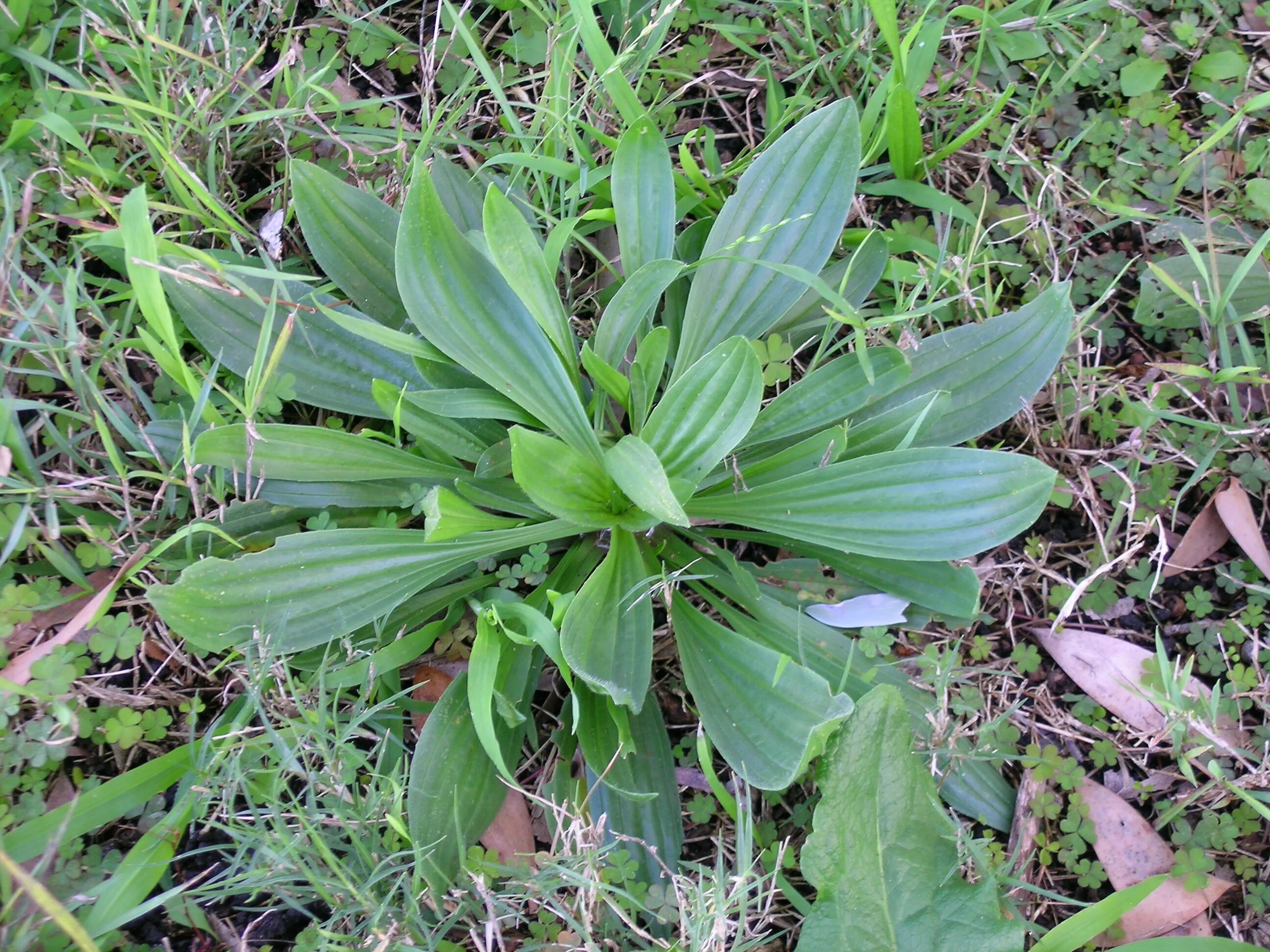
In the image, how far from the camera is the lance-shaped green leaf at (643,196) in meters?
1.76

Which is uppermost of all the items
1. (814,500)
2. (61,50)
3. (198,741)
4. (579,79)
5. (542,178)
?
(61,50)

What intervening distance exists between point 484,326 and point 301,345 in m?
0.42

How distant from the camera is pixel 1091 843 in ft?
6.27

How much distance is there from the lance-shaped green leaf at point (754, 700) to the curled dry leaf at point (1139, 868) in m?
0.76

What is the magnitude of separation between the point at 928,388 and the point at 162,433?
153 cm

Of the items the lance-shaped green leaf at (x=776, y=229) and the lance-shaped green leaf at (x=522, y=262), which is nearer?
the lance-shaped green leaf at (x=522, y=262)

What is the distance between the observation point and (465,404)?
1724 millimetres

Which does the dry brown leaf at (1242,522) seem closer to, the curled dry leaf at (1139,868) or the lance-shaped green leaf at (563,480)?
the curled dry leaf at (1139,868)

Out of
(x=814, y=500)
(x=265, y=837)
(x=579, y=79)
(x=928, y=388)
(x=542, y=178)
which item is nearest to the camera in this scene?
(x=265, y=837)

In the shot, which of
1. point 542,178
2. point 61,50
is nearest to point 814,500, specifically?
point 542,178

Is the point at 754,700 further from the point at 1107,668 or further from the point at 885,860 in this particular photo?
the point at 1107,668

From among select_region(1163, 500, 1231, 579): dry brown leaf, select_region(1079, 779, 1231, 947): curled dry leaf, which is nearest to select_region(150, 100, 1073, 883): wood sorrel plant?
select_region(1079, 779, 1231, 947): curled dry leaf

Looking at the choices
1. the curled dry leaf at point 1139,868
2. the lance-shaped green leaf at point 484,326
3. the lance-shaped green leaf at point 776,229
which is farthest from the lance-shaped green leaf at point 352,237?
the curled dry leaf at point 1139,868

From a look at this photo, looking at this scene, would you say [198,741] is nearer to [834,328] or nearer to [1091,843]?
[834,328]
